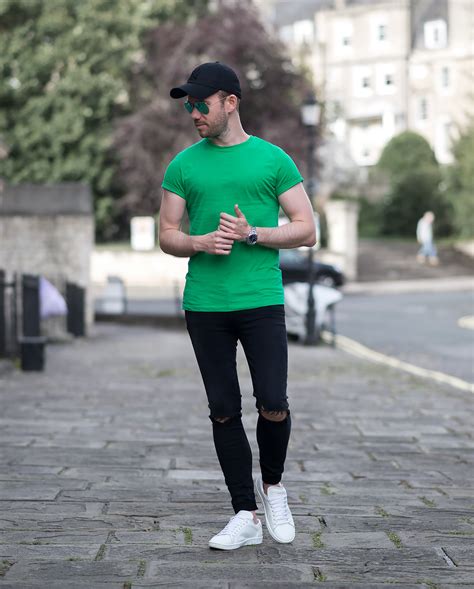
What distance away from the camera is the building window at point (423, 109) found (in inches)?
2638

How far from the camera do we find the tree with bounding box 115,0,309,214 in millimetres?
35719

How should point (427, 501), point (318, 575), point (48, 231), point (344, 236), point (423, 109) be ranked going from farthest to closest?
1. point (423, 109)
2. point (344, 236)
3. point (48, 231)
4. point (427, 501)
5. point (318, 575)

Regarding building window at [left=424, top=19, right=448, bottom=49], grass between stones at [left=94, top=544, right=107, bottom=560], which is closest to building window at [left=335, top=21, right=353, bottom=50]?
building window at [left=424, top=19, right=448, bottom=49]

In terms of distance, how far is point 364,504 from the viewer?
501cm

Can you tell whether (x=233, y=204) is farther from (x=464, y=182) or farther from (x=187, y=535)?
(x=464, y=182)

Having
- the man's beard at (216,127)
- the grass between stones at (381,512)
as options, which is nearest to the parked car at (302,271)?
the grass between stones at (381,512)

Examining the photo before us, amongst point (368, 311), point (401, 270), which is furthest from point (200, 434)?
point (401, 270)

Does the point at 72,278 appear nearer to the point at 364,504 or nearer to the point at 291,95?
the point at 364,504

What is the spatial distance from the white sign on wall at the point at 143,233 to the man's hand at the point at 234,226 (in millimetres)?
29558

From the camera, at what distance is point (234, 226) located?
4027mm

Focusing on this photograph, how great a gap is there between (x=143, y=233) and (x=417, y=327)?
52.4 feet

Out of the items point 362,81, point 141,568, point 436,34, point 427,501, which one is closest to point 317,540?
point 141,568

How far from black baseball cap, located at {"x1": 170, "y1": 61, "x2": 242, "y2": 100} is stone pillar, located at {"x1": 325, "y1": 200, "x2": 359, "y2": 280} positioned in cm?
3070

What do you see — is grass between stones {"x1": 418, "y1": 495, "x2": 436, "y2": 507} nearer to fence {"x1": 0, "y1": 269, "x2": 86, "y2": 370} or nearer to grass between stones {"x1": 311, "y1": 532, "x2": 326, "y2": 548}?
grass between stones {"x1": 311, "y1": 532, "x2": 326, "y2": 548}
